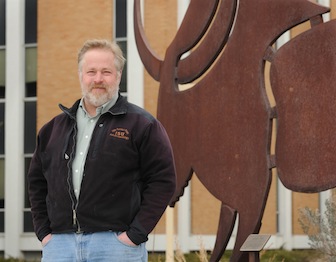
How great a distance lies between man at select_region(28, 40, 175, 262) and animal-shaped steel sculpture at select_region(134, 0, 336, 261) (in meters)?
1.80

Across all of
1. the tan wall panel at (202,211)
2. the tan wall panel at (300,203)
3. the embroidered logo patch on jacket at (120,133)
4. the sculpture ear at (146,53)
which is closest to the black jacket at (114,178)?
the embroidered logo patch on jacket at (120,133)

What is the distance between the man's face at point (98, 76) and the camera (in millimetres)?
3088

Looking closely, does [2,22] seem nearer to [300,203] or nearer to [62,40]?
[62,40]

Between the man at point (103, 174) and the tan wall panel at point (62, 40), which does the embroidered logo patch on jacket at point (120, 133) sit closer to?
the man at point (103, 174)

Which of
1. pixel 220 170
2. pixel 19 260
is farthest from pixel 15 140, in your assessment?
pixel 220 170

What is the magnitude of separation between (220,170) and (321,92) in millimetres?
1004

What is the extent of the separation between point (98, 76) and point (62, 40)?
465 inches

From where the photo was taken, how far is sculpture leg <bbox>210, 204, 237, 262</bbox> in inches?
207

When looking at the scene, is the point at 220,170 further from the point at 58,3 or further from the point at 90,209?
the point at 58,3

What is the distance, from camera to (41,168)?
3238 millimetres

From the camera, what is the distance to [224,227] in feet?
17.6

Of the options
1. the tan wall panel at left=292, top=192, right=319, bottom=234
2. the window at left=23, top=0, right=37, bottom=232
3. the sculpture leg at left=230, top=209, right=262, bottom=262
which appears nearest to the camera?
the sculpture leg at left=230, top=209, right=262, bottom=262

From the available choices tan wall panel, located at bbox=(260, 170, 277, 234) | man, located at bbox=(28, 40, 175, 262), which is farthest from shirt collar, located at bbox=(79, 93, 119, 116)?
tan wall panel, located at bbox=(260, 170, 277, 234)

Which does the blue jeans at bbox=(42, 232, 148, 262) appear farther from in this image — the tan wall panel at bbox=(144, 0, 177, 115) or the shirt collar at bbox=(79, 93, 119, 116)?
the tan wall panel at bbox=(144, 0, 177, 115)
